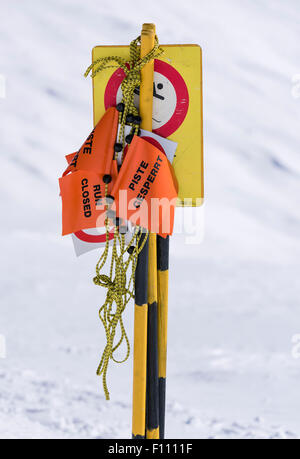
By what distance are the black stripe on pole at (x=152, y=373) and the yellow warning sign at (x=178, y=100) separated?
0.95 feet

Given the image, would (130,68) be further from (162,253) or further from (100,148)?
(162,253)

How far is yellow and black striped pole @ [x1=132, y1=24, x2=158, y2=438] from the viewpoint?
126cm

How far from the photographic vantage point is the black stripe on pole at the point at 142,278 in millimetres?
1294

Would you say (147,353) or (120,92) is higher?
(120,92)

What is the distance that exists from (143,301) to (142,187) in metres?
0.26

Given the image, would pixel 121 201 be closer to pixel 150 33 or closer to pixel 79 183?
pixel 79 183

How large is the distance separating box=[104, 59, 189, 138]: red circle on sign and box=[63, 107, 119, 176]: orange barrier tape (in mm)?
42

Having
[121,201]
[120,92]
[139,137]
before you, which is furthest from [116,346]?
[120,92]

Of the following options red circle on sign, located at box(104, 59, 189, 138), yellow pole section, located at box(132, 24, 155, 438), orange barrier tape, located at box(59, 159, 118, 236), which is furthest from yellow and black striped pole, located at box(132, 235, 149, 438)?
red circle on sign, located at box(104, 59, 189, 138)

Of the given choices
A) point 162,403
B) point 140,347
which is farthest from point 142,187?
point 162,403

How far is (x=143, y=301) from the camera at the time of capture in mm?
1299

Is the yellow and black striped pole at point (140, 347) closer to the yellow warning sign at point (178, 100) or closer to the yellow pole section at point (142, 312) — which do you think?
the yellow pole section at point (142, 312)

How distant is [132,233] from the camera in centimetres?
129

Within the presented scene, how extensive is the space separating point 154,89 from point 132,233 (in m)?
0.33
